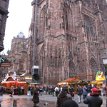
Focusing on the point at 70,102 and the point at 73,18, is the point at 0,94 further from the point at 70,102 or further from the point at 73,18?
the point at 73,18

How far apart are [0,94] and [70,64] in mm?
18653

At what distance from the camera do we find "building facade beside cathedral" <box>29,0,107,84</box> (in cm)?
3428

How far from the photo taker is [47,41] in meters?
35.7

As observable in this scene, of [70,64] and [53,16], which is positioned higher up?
[53,16]

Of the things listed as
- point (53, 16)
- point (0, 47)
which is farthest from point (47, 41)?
point (0, 47)

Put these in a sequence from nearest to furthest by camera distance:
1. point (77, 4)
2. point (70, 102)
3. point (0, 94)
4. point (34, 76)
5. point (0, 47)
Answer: point (70, 102)
point (0, 47)
point (0, 94)
point (34, 76)
point (77, 4)

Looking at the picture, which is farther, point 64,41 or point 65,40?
point 65,40

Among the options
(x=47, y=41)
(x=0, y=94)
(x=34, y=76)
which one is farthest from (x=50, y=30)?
(x=0, y=94)

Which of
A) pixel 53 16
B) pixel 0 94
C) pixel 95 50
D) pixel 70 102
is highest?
pixel 53 16

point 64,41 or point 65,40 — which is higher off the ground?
point 65,40

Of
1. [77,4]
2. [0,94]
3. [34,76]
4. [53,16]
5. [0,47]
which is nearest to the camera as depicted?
[0,47]

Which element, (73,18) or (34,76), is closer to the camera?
(34,76)

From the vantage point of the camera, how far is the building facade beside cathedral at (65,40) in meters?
34.3

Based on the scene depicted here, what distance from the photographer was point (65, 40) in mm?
36688
